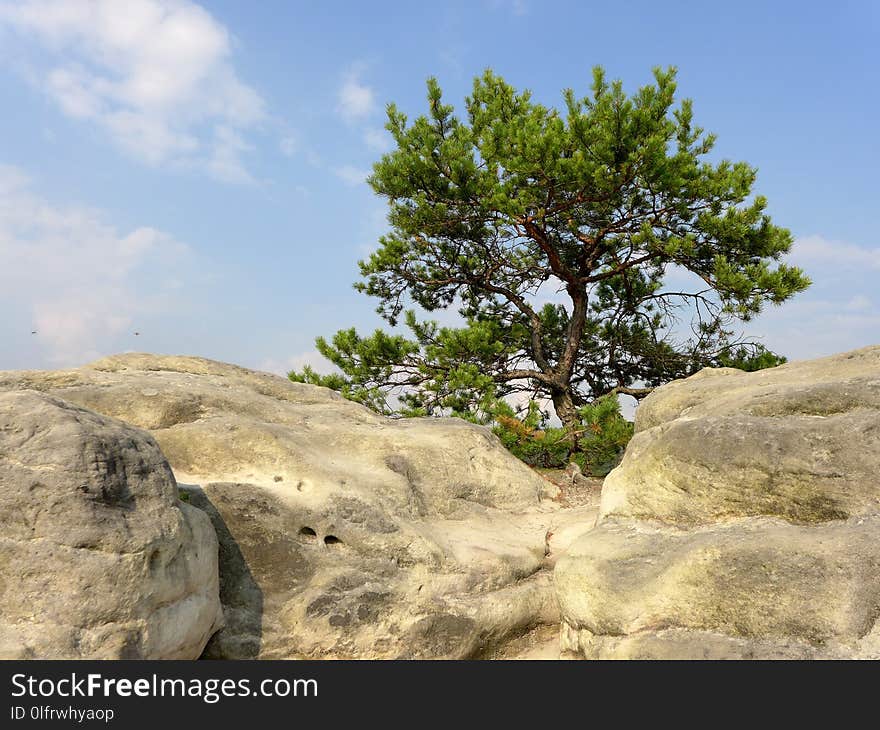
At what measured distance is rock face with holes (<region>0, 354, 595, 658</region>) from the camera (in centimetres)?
528

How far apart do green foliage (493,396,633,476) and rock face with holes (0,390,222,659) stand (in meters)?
7.16

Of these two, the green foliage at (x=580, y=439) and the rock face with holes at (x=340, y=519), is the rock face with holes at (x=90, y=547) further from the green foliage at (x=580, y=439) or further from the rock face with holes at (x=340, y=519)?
the green foliage at (x=580, y=439)

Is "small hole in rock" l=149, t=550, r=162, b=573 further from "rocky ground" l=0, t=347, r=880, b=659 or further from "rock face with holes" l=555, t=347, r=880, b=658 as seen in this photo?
"rock face with holes" l=555, t=347, r=880, b=658

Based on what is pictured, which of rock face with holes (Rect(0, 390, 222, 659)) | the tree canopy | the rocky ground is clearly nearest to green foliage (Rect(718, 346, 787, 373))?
the tree canopy

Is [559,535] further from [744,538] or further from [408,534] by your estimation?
[744,538]

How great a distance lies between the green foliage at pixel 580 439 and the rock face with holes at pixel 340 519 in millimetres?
3075

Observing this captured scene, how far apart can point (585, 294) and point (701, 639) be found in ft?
33.8

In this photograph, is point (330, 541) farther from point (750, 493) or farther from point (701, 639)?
point (750, 493)

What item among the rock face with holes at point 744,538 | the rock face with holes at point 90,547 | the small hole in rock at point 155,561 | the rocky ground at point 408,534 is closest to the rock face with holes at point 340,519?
the rocky ground at point 408,534

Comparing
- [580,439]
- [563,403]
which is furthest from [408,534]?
[563,403]

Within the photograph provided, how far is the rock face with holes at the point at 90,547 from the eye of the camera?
3762 millimetres

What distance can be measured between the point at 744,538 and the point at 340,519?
3.00 metres

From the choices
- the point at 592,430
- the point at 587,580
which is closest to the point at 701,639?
the point at 587,580

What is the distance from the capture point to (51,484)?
401 centimetres
